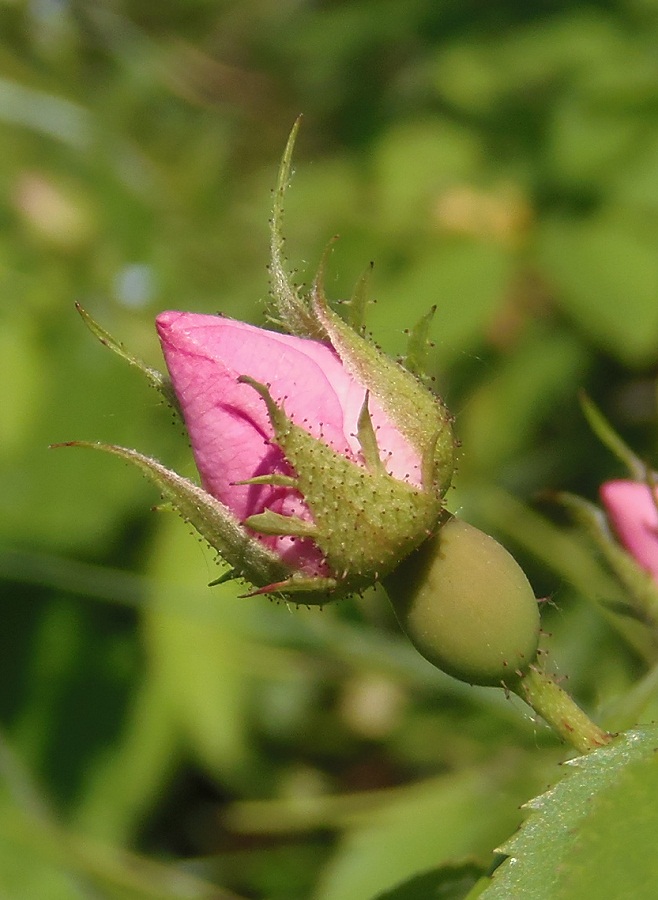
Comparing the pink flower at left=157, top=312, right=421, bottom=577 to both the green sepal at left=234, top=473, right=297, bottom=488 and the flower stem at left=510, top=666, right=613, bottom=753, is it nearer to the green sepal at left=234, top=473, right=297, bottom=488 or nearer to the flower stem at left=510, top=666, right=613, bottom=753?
the green sepal at left=234, top=473, right=297, bottom=488

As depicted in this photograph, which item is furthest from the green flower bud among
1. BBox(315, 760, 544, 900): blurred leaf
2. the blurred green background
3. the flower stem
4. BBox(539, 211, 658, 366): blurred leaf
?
BBox(539, 211, 658, 366): blurred leaf

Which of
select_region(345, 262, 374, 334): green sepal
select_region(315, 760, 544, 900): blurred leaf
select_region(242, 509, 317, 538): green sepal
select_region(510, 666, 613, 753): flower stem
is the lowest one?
select_region(315, 760, 544, 900): blurred leaf

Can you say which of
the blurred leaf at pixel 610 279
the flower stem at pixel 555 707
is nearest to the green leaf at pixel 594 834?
the flower stem at pixel 555 707

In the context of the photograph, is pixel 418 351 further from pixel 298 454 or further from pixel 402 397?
pixel 298 454

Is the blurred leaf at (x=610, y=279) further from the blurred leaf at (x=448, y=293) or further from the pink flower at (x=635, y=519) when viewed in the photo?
the pink flower at (x=635, y=519)

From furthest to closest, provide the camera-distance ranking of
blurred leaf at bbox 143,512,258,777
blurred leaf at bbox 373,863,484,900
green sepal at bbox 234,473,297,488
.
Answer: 1. blurred leaf at bbox 143,512,258,777
2. blurred leaf at bbox 373,863,484,900
3. green sepal at bbox 234,473,297,488

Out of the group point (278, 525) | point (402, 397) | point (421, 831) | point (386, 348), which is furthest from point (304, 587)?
point (386, 348)
